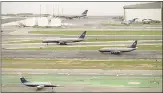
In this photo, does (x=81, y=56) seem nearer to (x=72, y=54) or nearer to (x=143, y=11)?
(x=72, y=54)

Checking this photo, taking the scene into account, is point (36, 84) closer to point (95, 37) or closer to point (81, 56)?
point (81, 56)

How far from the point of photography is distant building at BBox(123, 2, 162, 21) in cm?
441

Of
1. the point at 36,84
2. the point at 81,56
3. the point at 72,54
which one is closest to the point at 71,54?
the point at 72,54

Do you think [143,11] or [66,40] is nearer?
[143,11]

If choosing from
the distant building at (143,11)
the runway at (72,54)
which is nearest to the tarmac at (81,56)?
the runway at (72,54)

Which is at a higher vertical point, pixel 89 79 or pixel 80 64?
pixel 80 64

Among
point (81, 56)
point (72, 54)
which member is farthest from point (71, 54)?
point (81, 56)

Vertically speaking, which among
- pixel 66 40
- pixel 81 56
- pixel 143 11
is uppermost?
pixel 143 11

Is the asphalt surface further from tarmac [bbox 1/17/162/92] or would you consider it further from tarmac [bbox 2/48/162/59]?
tarmac [bbox 2/48/162/59]

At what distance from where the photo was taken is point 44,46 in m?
4.57

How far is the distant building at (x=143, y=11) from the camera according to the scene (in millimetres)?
4414

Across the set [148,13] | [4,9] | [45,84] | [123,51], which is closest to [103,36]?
[123,51]

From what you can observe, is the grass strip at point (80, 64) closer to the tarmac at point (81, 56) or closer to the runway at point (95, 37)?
the tarmac at point (81, 56)

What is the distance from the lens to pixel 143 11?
4.46 meters
